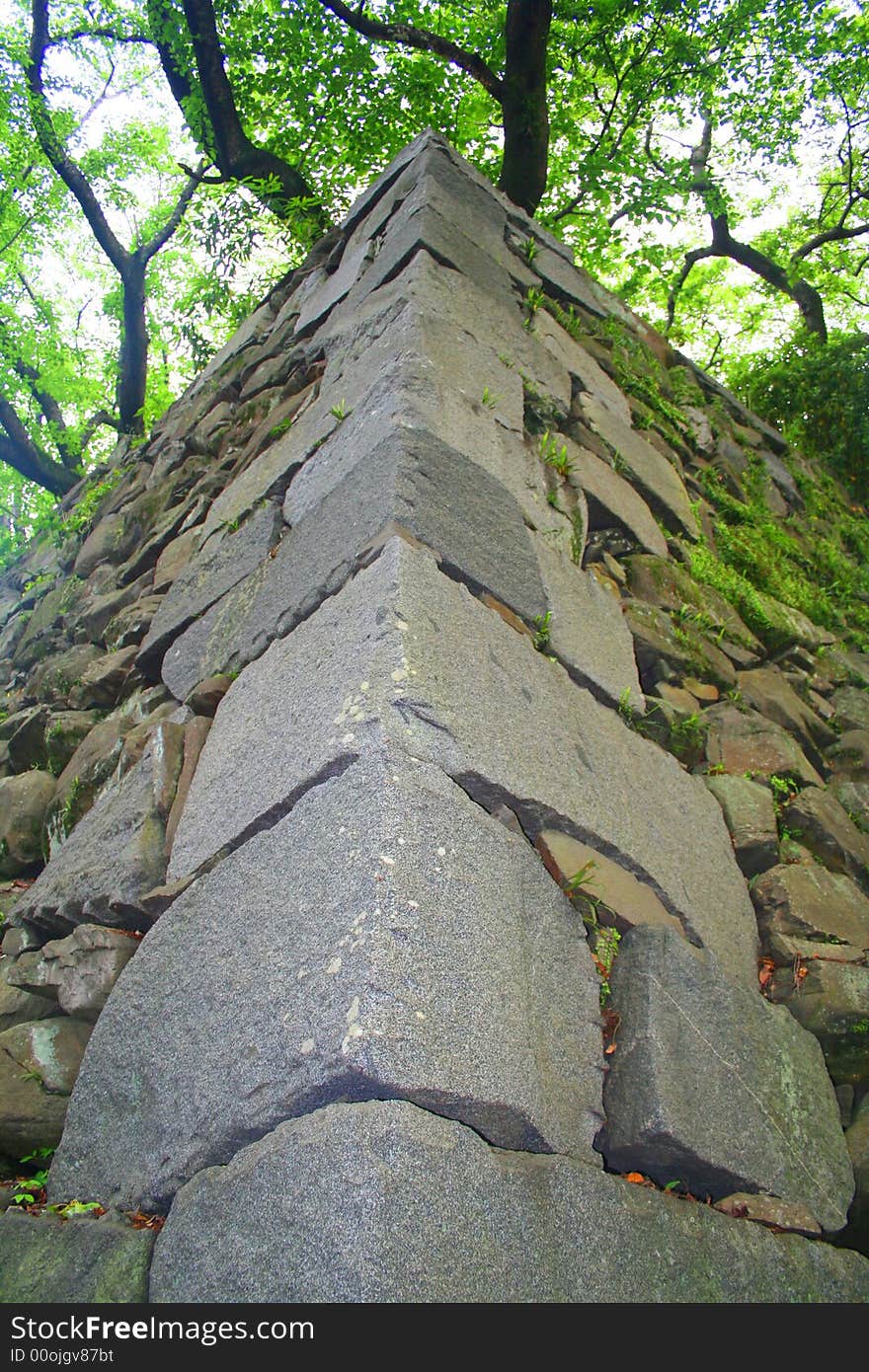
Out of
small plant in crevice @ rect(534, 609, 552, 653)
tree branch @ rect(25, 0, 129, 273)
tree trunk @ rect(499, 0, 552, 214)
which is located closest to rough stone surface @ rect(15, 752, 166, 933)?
small plant in crevice @ rect(534, 609, 552, 653)

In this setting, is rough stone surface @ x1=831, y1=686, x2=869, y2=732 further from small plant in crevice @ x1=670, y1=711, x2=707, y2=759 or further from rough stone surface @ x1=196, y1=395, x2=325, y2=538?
rough stone surface @ x1=196, y1=395, x2=325, y2=538

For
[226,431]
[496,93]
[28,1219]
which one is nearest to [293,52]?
[496,93]

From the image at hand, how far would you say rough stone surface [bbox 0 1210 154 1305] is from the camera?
144 cm

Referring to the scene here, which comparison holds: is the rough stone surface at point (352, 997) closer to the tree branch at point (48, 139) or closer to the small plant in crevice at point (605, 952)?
the small plant in crevice at point (605, 952)

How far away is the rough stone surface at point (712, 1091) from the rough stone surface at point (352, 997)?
0.08m

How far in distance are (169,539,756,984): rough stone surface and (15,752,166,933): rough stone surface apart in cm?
13

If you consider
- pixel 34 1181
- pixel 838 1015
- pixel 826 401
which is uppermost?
pixel 826 401

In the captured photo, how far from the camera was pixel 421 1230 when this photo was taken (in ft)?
4.01

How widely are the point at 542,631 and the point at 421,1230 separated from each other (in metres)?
1.67

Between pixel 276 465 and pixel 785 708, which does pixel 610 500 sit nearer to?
pixel 785 708

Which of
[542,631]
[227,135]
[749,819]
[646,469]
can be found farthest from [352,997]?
[227,135]

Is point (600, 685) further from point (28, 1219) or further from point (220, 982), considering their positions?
point (28, 1219)
